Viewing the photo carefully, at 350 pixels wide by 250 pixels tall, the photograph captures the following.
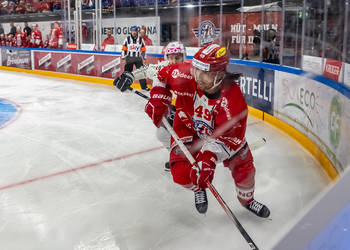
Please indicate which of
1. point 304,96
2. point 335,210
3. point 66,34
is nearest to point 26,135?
point 304,96

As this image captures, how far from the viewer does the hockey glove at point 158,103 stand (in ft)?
7.47

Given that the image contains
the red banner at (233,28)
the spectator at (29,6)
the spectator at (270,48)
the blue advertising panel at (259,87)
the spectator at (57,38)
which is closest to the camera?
the blue advertising panel at (259,87)

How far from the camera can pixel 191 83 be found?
2.16 m

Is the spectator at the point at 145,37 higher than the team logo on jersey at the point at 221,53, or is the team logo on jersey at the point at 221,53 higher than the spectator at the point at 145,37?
the spectator at the point at 145,37

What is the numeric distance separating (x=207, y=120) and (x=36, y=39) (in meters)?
12.0

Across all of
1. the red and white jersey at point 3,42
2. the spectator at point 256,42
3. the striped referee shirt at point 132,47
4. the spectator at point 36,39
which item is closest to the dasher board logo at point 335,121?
the spectator at point 256,42

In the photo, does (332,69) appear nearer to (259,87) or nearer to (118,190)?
(118,190)

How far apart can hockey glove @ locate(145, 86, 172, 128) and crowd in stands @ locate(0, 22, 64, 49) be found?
954 cm

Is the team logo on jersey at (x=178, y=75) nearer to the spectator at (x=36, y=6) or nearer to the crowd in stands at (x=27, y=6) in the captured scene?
the crowd in stands at (x=27, y=6)

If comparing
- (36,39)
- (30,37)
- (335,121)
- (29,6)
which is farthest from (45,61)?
(335,121)

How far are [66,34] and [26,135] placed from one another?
24.0ft

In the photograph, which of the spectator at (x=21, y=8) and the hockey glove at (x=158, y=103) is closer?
the hockey glove at (x=158, y=103)

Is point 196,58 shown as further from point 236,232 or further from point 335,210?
point 335,210

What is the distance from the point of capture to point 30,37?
13141mm
